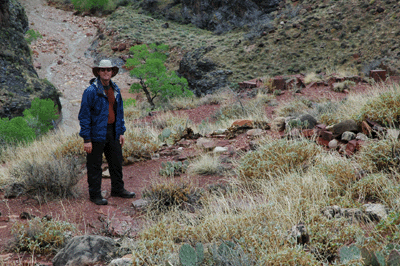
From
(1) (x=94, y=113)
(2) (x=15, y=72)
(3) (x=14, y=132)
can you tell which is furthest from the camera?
(2) (x=15, y=72)

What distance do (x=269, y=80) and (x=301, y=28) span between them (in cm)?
1188

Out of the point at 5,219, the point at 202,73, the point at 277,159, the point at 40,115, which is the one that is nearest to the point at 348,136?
the point at 277,159

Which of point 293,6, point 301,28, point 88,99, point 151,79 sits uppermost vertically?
point 293,6

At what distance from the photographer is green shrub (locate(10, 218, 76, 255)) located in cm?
304

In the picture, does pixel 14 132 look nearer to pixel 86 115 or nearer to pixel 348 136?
pixel 86 115

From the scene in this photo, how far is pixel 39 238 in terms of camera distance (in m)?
3.10

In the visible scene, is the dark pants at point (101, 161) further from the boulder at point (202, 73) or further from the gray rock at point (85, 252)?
the boulder at point (202, 73)

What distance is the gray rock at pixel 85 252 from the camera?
2.73 m

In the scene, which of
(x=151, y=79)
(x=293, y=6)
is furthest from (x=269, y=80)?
(x=293, y=6)

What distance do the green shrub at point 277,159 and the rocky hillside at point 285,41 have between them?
11.5 meters

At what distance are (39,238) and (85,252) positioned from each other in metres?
0.67

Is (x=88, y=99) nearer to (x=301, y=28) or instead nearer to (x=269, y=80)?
(x=269, y=80)

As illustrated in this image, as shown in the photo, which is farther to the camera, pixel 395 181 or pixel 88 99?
pixel 88 99

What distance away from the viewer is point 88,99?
414 cm
